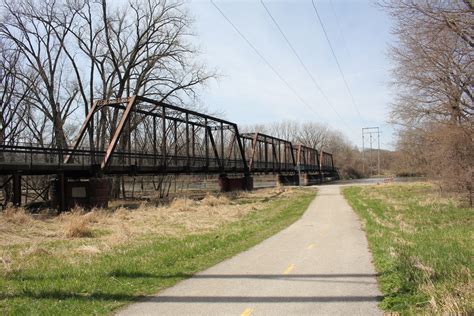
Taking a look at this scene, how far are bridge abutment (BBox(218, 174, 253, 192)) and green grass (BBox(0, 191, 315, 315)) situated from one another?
37.9 m

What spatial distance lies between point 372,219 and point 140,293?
14.0m

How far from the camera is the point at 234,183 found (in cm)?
5269

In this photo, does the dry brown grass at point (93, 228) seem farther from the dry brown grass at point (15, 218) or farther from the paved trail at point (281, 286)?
the paved trail at point (281, 286)

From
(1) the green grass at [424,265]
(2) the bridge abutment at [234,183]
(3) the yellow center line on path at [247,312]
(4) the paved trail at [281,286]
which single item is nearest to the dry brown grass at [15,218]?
(4) the paved trail at [281,286]

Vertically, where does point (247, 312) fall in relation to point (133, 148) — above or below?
below

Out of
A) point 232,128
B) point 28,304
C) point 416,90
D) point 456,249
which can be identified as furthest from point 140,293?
point 232,128

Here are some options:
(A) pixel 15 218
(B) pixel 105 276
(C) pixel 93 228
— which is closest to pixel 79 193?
(A) pixel 15 218

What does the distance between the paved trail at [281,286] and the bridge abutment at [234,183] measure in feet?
127

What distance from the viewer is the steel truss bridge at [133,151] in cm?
2500

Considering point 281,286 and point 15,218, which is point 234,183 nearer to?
point 15,218

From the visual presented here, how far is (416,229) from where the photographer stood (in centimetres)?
1511

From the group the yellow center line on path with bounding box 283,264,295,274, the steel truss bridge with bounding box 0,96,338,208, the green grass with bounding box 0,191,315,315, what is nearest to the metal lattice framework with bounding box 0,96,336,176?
the steel truss bridge with bounding box 0,96,338,208

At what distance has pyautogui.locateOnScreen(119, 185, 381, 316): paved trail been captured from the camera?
6105 millimetres

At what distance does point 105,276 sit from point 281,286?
3276mm
